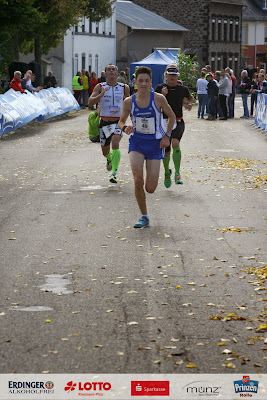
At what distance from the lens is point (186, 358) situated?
578 cm

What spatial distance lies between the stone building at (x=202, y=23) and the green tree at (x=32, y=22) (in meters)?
36.6

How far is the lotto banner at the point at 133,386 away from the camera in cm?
514

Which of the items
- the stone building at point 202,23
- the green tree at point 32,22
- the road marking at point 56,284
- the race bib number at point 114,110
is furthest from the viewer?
the stone building at point 202,23

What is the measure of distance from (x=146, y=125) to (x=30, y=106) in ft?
68.2

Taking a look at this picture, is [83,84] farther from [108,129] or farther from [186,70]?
[108,129]

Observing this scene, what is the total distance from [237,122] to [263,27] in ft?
225

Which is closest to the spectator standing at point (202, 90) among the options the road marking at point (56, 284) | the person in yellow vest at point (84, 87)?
the person in yellow vest at point (84, 87)

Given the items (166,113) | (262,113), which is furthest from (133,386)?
(262,113)

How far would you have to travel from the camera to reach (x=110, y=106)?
15.0 metres

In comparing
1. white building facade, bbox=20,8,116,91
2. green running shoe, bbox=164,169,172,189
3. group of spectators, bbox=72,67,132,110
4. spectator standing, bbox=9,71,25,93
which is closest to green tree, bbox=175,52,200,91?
group of spectators, bbox=72,67,132,110

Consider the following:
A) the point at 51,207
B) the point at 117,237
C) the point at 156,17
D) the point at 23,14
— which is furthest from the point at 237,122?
the point at 156,17

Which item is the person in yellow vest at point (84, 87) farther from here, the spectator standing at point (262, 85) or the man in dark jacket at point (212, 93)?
the spectator standing at point (262, 85)

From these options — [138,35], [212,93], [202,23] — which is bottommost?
[212,93]

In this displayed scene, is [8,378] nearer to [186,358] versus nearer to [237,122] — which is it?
[186,358]
